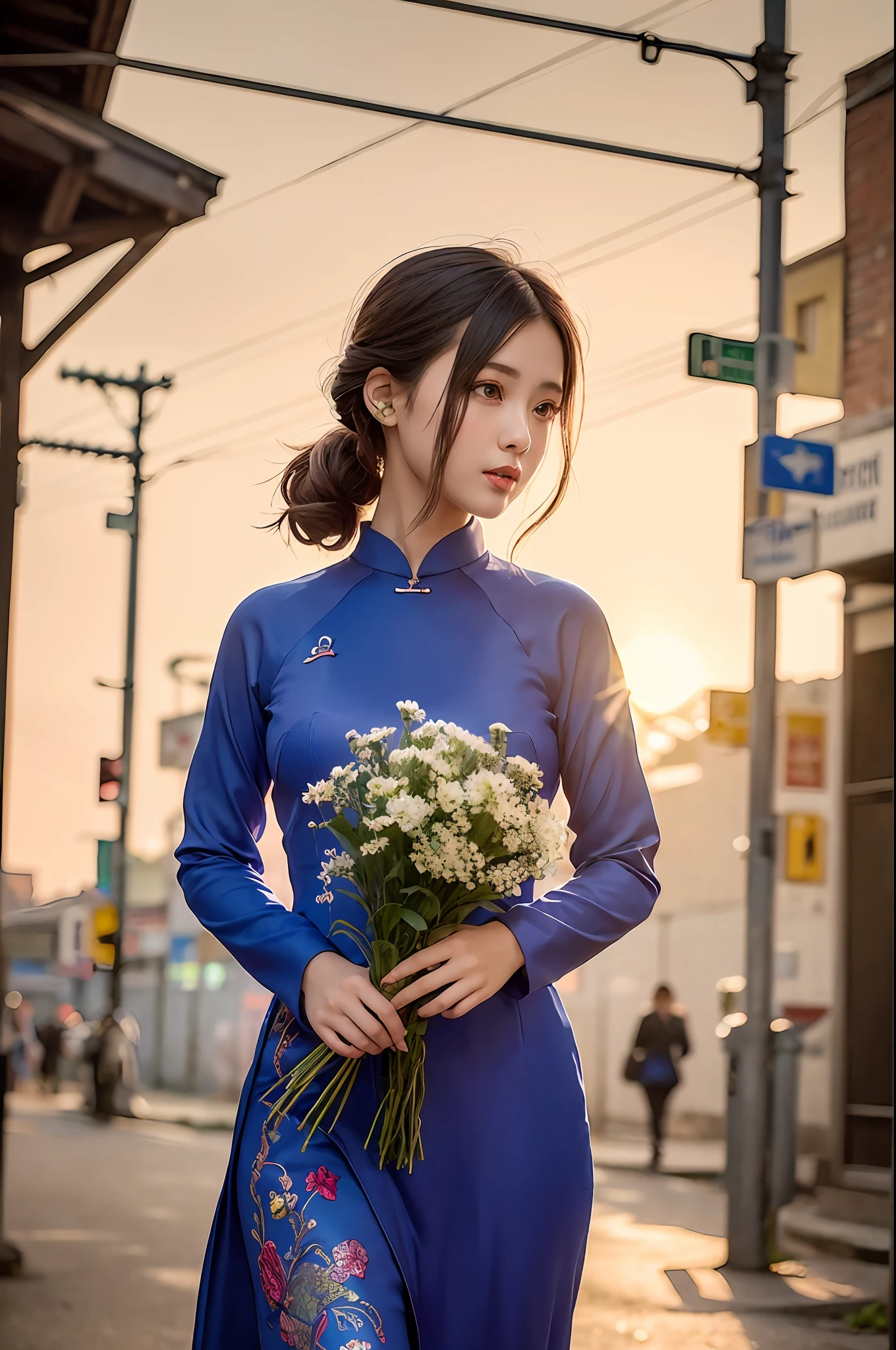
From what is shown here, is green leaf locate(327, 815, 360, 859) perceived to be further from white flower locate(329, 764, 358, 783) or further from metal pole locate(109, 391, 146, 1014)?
metal pole locate(109, 391, 146, 1014)

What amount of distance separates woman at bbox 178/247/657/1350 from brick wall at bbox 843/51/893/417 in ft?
31.9

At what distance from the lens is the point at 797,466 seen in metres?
9.46

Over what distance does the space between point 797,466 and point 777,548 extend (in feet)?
2.10

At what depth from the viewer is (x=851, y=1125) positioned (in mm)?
12289

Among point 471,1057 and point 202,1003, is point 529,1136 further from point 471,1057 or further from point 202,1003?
point 202,1003

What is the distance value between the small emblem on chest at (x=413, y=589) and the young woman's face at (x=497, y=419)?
5.6 inches

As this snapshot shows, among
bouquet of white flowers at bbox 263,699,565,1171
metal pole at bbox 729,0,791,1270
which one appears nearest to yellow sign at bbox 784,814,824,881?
metal pole at bbox 729,0,791,1270

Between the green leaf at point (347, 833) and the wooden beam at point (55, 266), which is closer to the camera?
the green leaf at point (347, 833)

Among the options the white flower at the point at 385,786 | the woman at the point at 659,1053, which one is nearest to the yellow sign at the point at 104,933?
the woman at the point at 659,1053

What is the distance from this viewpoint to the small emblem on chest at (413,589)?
262cm

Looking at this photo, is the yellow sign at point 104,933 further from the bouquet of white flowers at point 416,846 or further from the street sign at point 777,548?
the bouquet of white flowers at point 416,846

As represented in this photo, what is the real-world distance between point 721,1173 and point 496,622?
14581 mm

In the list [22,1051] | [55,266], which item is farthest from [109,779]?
[22,1051]

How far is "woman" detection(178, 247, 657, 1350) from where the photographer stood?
2.29m
